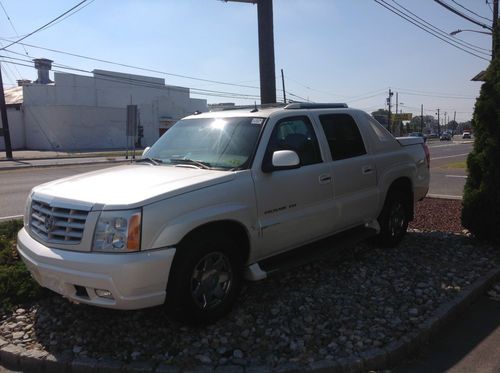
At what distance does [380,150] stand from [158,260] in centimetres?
358

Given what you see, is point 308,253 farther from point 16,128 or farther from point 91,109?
point 16,128

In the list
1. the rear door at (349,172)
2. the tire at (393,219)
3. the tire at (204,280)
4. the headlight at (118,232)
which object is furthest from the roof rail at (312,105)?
the headlight at (118,232)

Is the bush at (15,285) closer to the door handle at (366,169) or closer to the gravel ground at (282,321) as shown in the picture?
the gravel ground at (282,321)

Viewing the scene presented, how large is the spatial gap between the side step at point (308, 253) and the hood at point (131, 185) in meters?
0.90

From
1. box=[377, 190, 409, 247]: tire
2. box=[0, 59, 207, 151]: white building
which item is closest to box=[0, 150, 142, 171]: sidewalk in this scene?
box=[0, 59, 207, 151]: white building

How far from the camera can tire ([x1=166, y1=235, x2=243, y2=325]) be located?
3.77 m

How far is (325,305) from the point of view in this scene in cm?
452

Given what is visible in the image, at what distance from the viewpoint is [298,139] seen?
5031mm

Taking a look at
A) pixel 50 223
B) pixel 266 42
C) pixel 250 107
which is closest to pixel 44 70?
pixel 266 42

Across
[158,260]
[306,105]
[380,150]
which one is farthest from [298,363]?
[380,150]

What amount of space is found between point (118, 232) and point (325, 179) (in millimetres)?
2380

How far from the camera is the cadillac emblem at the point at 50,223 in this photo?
3.84 metres

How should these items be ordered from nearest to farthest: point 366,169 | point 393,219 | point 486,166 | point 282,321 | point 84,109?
point 282,321 → point 366,169 → point 486,166 → point 393,219 → point 84,109

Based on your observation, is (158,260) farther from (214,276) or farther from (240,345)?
(240,345)
